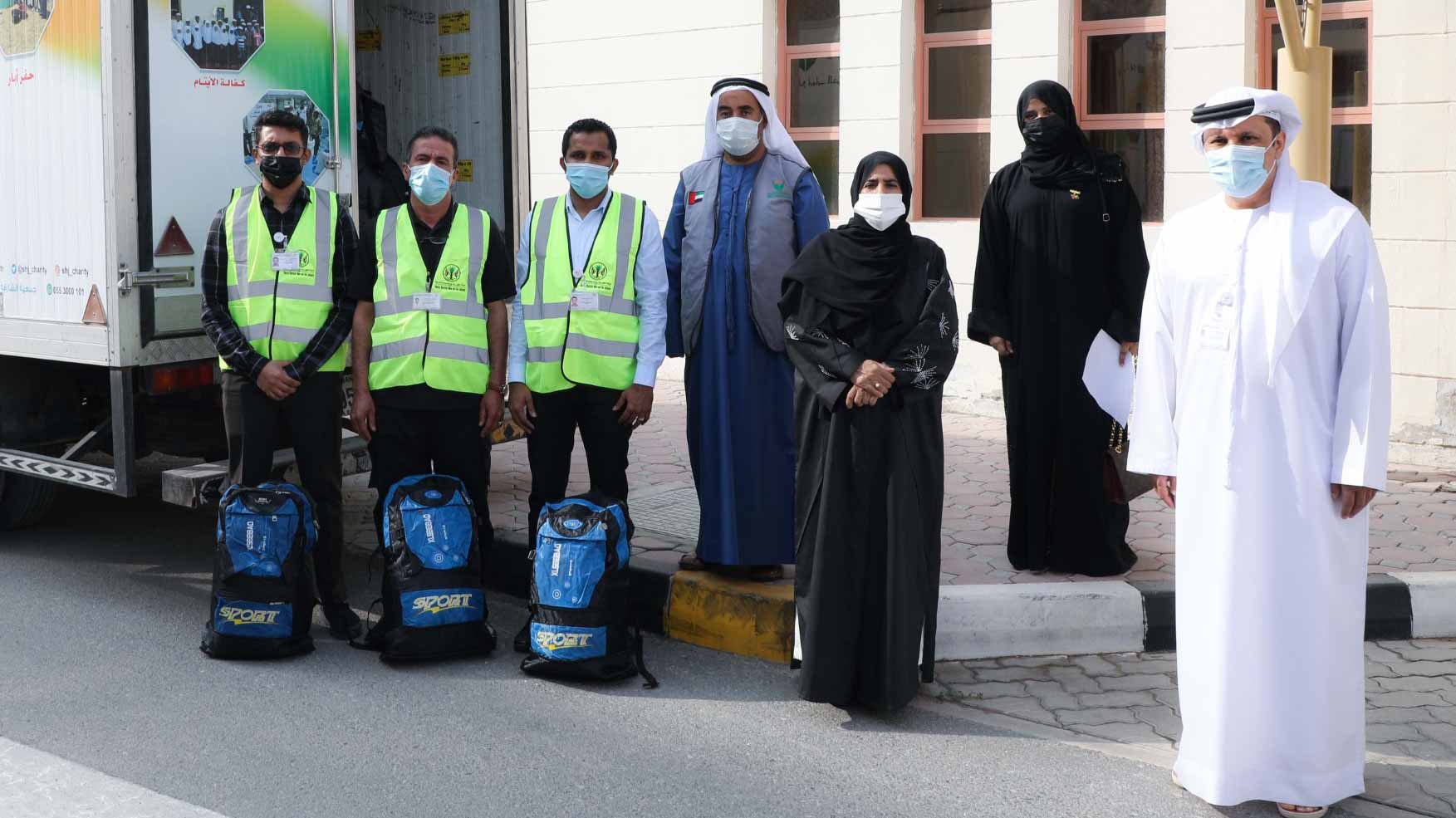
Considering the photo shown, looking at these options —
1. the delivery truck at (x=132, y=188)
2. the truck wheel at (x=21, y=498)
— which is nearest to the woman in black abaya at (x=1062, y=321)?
the delivery truck at (x=132, y=188)

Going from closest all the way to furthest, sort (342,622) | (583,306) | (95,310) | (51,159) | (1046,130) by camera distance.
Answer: (583,306), (342,622), (1046,130), (95,310), (51,159)

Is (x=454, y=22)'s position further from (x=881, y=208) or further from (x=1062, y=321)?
(x=881, y=208)

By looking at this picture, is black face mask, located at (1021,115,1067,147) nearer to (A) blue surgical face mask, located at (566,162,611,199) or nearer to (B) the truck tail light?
(A) blue surgical face mask, located at (566,162,611,199)

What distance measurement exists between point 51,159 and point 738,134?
2867 millimetres

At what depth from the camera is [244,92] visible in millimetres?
6363

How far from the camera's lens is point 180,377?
20.9ft

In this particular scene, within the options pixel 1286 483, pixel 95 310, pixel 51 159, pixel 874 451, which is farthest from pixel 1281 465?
pixel 51 159

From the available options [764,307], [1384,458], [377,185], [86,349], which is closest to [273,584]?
[86,349]

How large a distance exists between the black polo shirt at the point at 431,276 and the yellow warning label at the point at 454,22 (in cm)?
230

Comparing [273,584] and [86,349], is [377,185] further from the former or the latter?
[273,584]

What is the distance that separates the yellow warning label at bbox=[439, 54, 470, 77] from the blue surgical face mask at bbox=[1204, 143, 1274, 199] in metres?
4.56

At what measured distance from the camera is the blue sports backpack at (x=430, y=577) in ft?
17.5

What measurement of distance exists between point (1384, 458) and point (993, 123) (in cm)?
590

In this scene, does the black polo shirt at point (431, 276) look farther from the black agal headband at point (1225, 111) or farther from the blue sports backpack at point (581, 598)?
the black agal headband at point (1225, 111)
